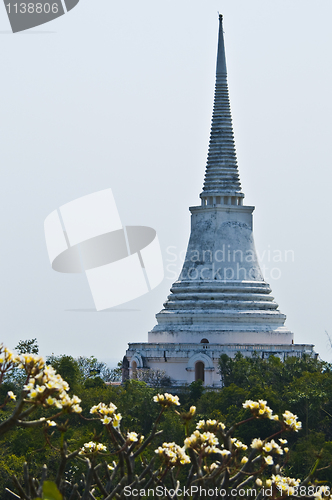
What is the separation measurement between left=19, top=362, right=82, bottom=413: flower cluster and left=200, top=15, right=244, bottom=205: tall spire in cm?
4684

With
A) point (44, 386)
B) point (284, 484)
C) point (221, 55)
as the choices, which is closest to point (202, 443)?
point (284, 484)

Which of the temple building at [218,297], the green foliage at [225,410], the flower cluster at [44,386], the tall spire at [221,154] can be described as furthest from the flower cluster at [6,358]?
the tall spire at [221,154]

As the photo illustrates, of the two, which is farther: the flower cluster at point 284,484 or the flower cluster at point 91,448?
the flower cluster at point 91,448

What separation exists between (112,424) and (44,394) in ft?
7.73

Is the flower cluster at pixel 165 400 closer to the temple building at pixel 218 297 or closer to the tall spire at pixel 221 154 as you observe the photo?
the temple building at pixel 218 297

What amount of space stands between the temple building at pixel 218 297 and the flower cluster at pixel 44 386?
41.2 meters

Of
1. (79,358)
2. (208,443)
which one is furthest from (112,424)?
(79,358)

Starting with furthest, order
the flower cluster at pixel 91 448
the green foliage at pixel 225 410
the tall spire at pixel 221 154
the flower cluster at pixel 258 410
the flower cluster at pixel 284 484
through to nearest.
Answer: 1. the tall spire at pixel 221 154
2. the green foliage at pixel 225 410
3. the flower cluster at pixel 91 448
4. the flower cluster at pixel 284 484
5. the flower cluster at pixel 258 410

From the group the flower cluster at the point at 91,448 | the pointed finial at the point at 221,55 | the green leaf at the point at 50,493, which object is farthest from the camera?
the pointed finial at the point at 221,55

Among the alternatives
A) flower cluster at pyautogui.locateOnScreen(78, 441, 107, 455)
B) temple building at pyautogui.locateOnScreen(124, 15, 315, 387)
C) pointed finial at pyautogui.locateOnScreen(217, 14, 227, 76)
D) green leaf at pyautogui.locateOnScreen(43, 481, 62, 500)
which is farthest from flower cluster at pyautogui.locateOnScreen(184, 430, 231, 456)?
pointed finial at pyautogui.locateOnScreen(217, 14, 227, 76)

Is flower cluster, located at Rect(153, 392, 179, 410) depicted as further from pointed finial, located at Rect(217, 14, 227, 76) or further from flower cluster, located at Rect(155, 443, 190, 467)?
pointed finial, located at Rect(217, 14, 227, 76)

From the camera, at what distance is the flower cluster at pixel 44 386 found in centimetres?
1110

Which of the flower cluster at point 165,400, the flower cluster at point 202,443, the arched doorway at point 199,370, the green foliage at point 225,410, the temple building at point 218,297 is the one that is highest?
the temple building at point 218,297

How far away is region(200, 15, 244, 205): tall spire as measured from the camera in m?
58.3
